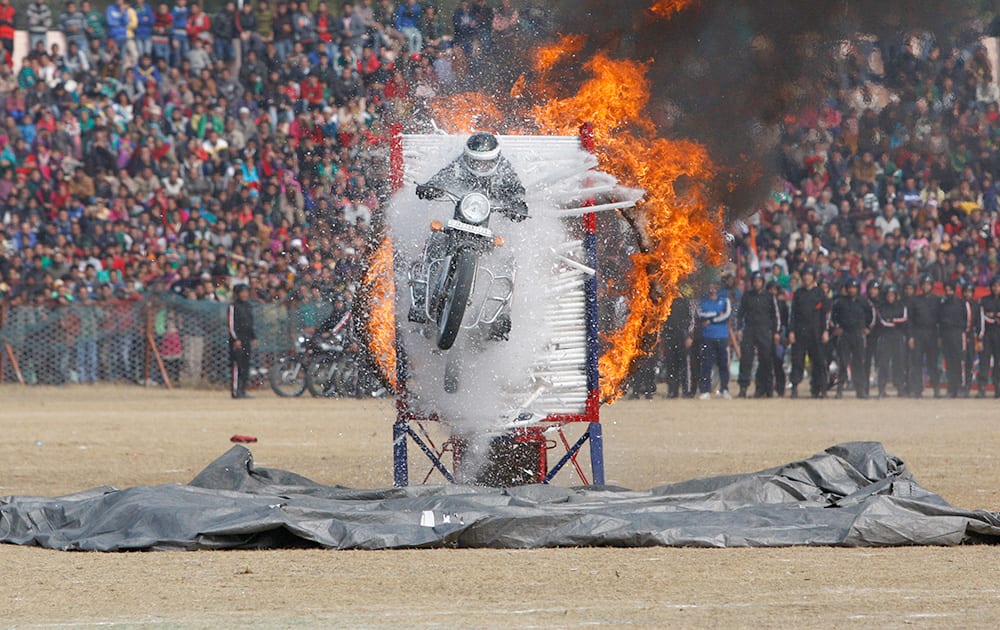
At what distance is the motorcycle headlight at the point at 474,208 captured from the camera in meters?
11.5

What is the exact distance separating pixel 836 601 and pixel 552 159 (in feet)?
18.5

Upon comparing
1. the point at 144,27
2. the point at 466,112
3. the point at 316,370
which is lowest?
the point at 316,370

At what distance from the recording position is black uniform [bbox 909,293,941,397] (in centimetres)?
2725

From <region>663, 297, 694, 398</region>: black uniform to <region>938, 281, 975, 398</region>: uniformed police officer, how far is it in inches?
177

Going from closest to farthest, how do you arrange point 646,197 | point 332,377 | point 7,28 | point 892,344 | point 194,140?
1. point 646,197
2. point 332,377
3. point 892,344
4. point 194,140
5. point 7,28

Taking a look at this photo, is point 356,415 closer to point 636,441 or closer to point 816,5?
point 636,441

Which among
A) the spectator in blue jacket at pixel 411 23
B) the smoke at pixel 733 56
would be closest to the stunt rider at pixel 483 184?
the smoke at pixel 733 56

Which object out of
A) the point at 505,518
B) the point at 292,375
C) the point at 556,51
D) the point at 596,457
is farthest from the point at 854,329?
the point at 505,518

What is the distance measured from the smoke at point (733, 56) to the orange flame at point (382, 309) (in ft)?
8.29

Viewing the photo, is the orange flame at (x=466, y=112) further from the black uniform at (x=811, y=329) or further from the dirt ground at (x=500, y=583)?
the black uniform at (x=811, y=329)

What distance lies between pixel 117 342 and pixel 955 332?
15.3m

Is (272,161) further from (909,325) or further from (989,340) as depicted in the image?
(989,340)

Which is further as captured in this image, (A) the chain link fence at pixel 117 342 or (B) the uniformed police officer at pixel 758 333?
(A) the chain link fence at pixel 117 342

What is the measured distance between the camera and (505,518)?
1009 centimetres
